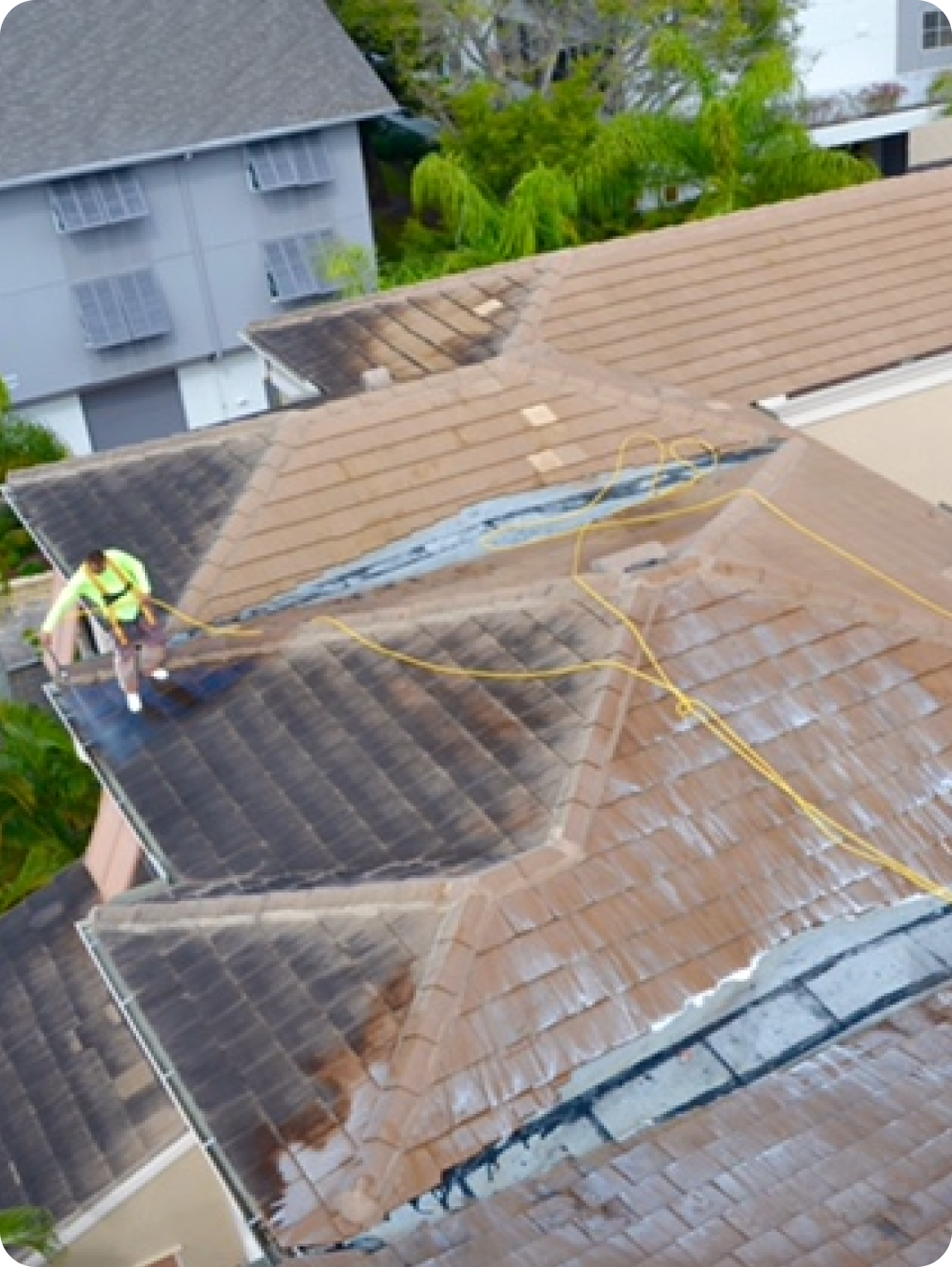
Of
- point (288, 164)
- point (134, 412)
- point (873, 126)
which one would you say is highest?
point (288, 164)

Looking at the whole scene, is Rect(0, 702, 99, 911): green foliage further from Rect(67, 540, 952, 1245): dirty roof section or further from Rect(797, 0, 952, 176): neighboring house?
Rect(797, 0, 952, 176): neighboring house

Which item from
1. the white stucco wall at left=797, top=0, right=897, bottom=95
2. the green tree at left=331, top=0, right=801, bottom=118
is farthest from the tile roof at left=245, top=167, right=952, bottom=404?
the white stucco wall at left=797, top=0, right=897, bottom=95

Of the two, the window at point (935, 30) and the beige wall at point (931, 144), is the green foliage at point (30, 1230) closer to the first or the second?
the window at point (935, 30)

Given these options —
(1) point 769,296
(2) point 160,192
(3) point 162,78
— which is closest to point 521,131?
(3) point 162,78

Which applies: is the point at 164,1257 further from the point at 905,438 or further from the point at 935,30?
the point at 935,30

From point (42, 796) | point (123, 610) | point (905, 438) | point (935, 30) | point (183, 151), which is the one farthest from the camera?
point (935, 30)

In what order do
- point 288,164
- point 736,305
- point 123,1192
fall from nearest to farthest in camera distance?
point 123,1192
point 736,305
point 288,164

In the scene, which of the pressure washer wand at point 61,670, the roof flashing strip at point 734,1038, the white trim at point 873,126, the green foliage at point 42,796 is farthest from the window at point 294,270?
the roof flashing strip at point 734,1038
